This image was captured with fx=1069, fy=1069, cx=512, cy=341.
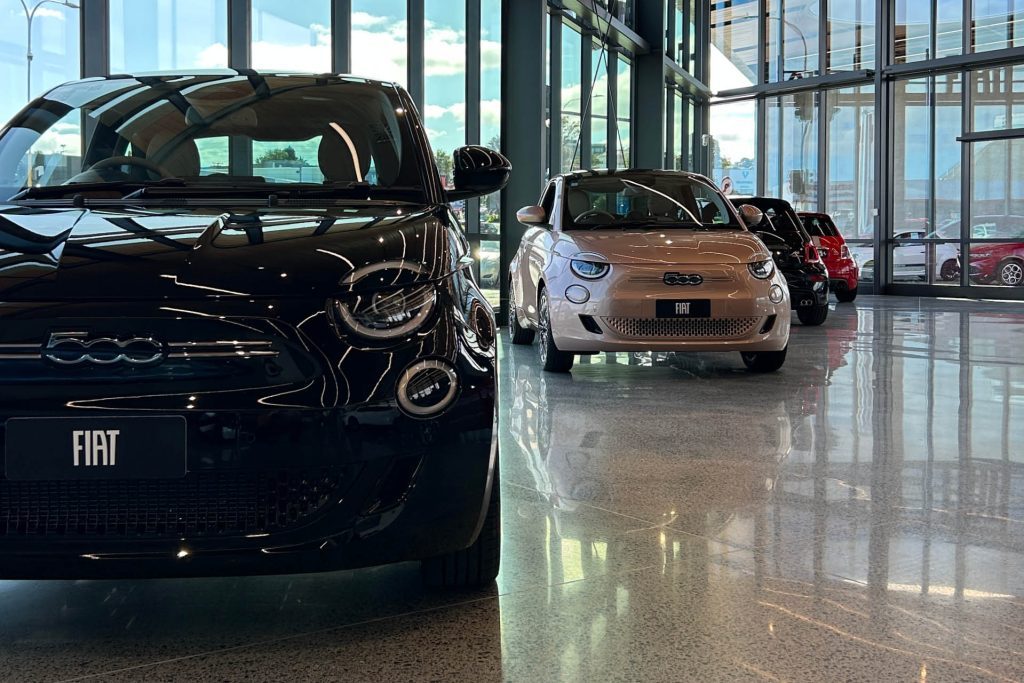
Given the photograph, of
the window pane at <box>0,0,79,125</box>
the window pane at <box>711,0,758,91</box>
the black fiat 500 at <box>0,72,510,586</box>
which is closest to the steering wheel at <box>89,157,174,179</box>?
the black fiat 500 at <box>0,72,510,586</box>

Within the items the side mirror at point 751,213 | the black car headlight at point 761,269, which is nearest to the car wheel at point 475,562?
the black car headlight at point 761,269

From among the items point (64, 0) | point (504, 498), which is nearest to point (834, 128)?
point (64, 0)

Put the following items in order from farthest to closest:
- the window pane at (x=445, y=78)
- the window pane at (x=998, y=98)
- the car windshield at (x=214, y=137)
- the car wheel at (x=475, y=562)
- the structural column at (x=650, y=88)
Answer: the window pane at (x=998, y=98), the structural column at (x=650, y=88), the window pane at (x=445, y=78), the car windshield at (x=214, y=137), the car wheel at (x=475, y=562)

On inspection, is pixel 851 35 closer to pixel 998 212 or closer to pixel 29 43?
pixel 998 212

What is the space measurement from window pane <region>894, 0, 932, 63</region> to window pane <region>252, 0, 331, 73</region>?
16256 millimetres

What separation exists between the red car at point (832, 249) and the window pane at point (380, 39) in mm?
7758

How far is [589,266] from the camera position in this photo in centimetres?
706

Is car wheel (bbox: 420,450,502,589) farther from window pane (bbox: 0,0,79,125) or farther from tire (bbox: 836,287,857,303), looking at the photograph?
tire (bbox: 836,287,857,303)

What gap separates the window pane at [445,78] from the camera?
38.7ft

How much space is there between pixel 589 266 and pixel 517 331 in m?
3.07

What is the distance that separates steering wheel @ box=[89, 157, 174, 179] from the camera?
3322 millimetres

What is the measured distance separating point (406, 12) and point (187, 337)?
959 cm

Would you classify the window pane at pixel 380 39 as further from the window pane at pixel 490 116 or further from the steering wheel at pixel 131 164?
the steering wheel at pixel 131 164

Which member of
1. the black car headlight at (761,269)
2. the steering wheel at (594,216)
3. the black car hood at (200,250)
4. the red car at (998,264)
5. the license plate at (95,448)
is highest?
the red car at (998,264)
